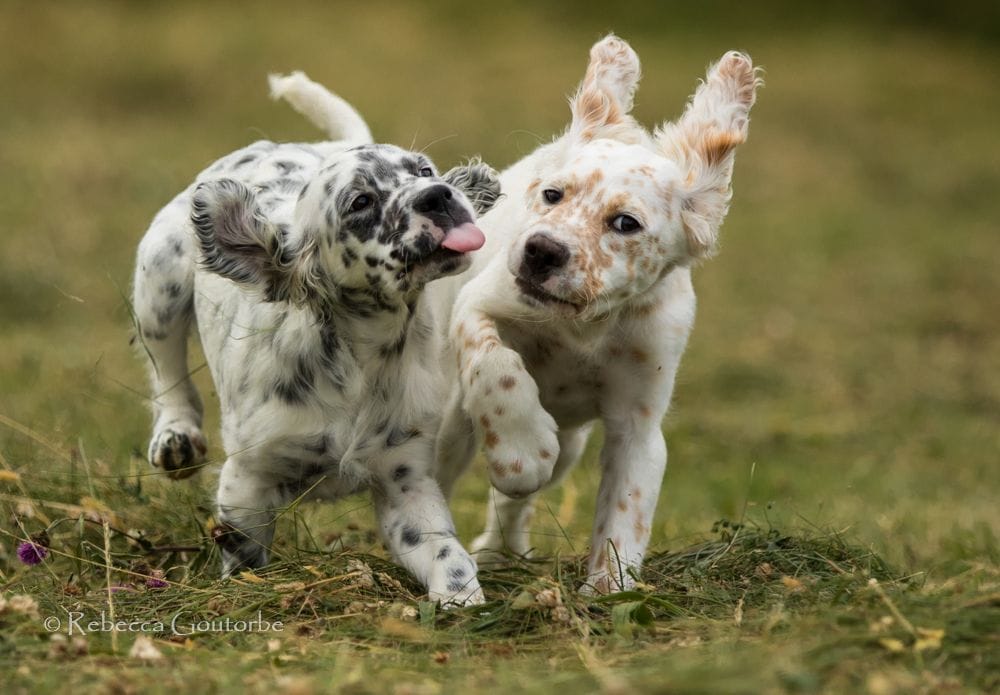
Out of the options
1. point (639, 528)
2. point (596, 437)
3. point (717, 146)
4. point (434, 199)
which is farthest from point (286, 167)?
point (596, 437)

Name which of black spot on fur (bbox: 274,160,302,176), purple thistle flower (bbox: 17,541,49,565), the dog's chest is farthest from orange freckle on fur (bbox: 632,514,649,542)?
purple thistle flower (bbox: 17,541,49,565)

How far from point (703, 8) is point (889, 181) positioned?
18.6 feet

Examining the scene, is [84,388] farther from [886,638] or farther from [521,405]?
[886,638]

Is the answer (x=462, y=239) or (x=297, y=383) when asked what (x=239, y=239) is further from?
(x=462, y=239)

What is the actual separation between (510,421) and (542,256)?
0.54 meters

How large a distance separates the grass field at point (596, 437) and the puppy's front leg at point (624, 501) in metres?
0.12

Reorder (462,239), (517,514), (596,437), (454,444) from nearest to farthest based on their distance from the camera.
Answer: (462,239) → (454,444) → (517,514) → (596,437)

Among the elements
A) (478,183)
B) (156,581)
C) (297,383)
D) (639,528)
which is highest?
(478,183)

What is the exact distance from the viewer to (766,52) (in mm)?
21031

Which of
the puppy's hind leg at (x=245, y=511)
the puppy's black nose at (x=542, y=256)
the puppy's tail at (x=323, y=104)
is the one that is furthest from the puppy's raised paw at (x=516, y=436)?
the puppy's tail at (x=323, y=104)

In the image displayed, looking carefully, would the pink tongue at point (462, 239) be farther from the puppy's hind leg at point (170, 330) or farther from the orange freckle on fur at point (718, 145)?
the puppy's hind leg at point (170, 330)

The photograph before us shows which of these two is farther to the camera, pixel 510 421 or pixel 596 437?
pixel 596 437

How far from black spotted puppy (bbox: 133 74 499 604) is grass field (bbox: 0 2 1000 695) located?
Result: 234mm

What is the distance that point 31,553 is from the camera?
500 centimetres
